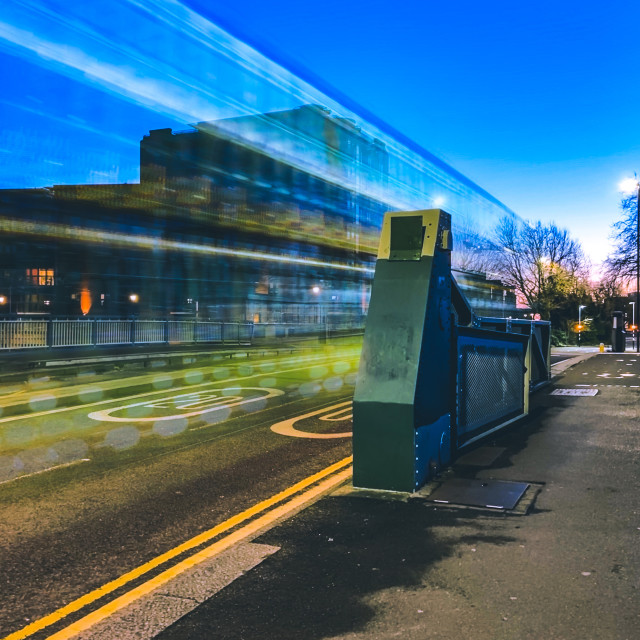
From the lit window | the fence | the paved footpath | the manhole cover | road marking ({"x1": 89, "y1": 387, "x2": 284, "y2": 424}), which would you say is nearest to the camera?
the paved footpath

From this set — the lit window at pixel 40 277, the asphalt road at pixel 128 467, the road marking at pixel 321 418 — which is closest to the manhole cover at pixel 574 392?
the asphalt road at pixel 128 467

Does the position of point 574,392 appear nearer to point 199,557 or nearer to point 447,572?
point 447,572

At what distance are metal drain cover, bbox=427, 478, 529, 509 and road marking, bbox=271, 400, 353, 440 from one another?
315 centimetres

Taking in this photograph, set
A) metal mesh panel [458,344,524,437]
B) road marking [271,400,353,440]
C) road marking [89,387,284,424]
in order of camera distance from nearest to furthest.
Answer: metal mesh panel [458,344,524,437], road marking [271,400,353,440], road marking [89,387,284,424]

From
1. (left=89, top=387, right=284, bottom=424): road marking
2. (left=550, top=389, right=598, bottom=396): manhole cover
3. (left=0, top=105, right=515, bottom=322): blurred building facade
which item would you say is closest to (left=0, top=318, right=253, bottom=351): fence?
(left=0, top=105, right=515, bottom=322): blurred building facade

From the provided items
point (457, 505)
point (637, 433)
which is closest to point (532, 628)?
point (457, 505)

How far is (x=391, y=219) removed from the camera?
6.00 metres

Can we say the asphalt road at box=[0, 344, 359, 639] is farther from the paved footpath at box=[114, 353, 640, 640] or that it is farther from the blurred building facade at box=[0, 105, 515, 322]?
the blurred building facade at box=[0, 105, 515, 322]

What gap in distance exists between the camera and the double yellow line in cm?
339

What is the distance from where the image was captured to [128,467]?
23.0 ft

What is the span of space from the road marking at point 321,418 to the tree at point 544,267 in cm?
4358

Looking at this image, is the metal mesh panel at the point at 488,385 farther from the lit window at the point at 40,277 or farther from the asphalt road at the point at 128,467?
the lit window at the point at 40,277

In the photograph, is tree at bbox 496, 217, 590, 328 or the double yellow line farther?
tree at bbox 496, 217, 590, 328

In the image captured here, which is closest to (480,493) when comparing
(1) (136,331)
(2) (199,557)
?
(2) (199,557)
